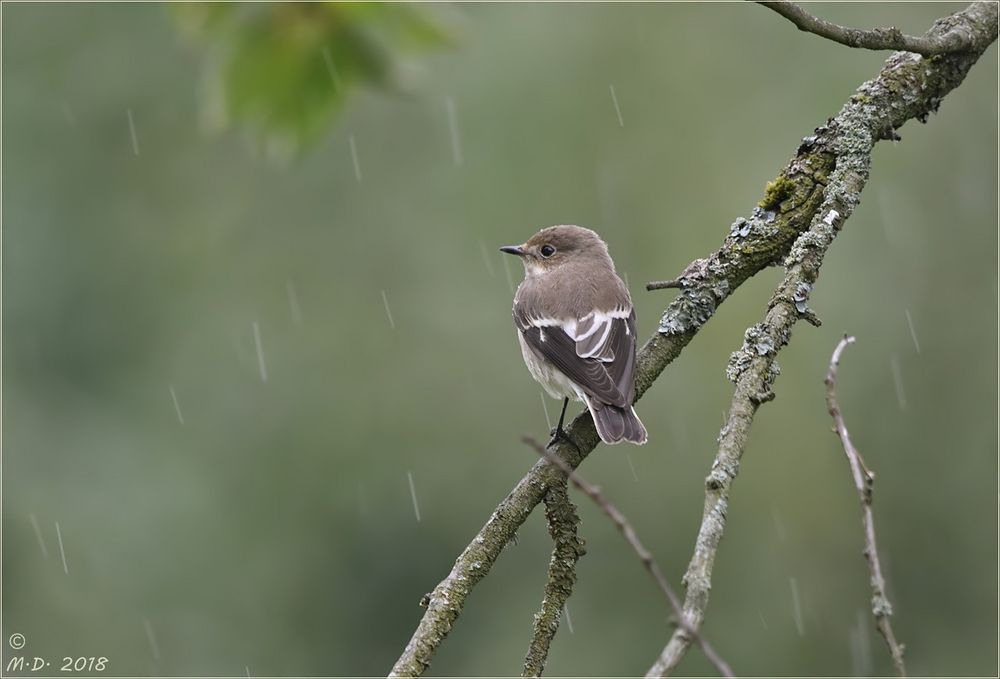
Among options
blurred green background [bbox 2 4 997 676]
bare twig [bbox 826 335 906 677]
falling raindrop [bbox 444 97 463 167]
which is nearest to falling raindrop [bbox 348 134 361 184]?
blurred green background [bbox 2 4 997 676]

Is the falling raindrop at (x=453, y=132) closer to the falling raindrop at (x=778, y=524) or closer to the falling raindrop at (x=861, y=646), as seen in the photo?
the falling raindrop at (x=778, y=524)

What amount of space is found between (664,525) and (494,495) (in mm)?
1532

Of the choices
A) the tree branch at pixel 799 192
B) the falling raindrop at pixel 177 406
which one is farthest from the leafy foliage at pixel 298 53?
the falling raindrop at pixel 177 406

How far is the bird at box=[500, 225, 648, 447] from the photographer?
3.76 m

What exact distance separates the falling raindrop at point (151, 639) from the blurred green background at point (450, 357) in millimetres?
30

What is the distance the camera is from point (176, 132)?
400 inches

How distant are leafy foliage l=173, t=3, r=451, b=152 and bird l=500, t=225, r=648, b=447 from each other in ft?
5.75

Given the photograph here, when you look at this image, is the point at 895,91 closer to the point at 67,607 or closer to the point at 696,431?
the point at 696,431

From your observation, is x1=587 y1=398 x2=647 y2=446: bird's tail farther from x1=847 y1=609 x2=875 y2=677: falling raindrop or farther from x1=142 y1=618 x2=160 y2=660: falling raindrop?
x1=142 y1=618 x2=160 y2=660: falling raindrop

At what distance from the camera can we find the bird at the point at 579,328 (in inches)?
148

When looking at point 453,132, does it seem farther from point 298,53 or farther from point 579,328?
point 298,53

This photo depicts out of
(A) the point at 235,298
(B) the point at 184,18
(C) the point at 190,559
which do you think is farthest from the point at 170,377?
(B) the point at 184,18

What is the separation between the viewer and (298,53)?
185cm

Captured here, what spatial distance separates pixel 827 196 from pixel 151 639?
7041 millimetres
